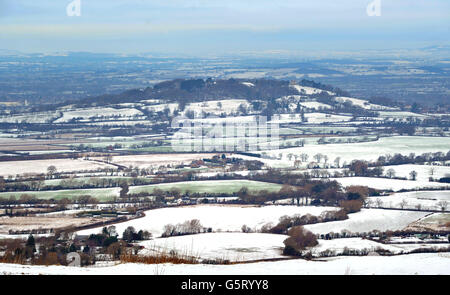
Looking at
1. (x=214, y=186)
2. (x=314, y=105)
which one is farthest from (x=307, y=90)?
(x=214, y=186)

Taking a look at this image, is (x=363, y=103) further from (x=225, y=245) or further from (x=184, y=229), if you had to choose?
(x=225, y=245)

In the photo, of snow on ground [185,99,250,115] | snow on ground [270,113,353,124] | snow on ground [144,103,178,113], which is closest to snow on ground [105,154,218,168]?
snow on ground [270,113,353,124]

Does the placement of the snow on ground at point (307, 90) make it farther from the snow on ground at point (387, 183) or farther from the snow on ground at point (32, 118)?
the snow on ground at point (387, 183)

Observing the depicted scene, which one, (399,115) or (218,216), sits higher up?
(218,216)

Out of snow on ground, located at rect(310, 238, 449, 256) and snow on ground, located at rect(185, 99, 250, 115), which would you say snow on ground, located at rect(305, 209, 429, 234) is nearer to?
snow on ground, located at rect(310, 238, 449, 256)

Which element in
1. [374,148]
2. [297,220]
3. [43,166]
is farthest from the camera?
[374,148]
